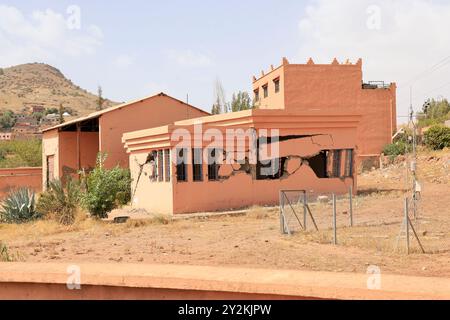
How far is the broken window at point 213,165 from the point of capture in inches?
847

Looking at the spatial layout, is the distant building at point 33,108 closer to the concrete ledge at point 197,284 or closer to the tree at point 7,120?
the tree at point 7,120

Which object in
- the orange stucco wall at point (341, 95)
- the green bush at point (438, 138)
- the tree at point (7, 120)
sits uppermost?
the tree at point (7, 120)

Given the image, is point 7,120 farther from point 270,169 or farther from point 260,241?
point 260,241

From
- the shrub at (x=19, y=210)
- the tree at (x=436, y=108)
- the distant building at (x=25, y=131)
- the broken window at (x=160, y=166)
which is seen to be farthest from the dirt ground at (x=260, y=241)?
the distant building at (x=25, y=131)

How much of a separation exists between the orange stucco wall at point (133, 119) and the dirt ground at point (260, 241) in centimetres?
974

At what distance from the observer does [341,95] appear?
4031 cm

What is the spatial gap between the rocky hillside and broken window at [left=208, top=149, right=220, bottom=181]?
73.7 meters

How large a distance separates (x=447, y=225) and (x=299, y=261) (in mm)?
6486

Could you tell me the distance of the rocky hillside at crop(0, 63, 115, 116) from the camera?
9662 cm

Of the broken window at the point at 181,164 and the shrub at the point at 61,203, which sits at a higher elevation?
the broken window at the point at 181,164

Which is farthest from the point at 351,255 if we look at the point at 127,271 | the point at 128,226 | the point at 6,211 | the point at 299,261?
the point at 6,211

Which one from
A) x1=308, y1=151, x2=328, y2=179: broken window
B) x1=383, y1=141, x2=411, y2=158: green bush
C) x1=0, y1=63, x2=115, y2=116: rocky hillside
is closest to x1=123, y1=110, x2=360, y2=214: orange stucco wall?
x1=308, y1=151, x2=328, y2=179: broken window

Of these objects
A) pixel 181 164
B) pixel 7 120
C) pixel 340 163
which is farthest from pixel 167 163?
pixel 7 120

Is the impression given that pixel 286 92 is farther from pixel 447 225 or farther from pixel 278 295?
pixel 278 295
